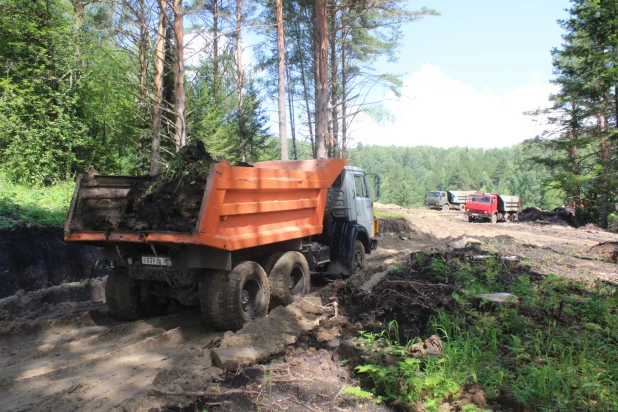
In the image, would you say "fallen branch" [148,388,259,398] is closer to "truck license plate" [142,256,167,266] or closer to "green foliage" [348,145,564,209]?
"truck license plate" [142,256,167,266]

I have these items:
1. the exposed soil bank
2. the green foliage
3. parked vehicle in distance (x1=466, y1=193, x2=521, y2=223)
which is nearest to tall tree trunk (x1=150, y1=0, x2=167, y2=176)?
the exposed soil bank

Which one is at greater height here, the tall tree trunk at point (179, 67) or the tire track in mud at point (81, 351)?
the tall tree trunk at point (179, 67)

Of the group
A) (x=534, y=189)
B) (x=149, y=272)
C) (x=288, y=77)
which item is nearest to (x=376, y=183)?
(x=149, y=272)

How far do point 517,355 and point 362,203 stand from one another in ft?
16.7

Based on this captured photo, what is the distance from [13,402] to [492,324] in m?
4.67

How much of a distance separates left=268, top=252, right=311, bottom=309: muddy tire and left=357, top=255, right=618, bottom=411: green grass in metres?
1.84

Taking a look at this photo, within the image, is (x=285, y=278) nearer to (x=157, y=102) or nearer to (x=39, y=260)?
(x=39, y=260)

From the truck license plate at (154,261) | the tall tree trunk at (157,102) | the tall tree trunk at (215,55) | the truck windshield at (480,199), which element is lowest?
the truck license plate at (154,261)

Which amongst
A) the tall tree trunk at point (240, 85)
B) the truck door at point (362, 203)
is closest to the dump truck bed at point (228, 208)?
the truck door at point (362, 203)

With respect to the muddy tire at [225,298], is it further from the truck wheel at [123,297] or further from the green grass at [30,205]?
the green grass at [30,205]

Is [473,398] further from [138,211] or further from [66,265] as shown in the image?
[66,265]

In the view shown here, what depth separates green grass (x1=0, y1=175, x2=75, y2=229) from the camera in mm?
8867

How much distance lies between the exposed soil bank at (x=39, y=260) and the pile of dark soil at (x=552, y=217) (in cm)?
2711

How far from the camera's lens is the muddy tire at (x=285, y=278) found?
6211 millimetres
